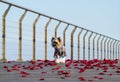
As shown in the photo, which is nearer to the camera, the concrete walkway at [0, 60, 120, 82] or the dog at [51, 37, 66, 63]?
the concrete walkway at [0, 60, 120, 82]

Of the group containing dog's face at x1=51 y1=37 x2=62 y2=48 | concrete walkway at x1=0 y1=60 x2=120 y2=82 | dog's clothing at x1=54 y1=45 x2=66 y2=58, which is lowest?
concrete walkway at x1=0 y1=60 x2=120 y2=82

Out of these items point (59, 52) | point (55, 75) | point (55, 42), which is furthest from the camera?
point (59, 52)

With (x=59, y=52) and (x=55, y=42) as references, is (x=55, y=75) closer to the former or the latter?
(x=55, y=42)

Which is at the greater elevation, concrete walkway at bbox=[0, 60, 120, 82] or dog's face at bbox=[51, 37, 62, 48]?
dog's face at bbox=[51, 37, 62, 48]

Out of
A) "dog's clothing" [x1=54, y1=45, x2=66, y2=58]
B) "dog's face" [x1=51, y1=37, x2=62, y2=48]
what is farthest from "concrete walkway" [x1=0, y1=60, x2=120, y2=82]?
"dog's clothing" [x1=54, y1=45, x2=66, y2=58]

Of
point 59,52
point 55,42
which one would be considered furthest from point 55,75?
point 59,52

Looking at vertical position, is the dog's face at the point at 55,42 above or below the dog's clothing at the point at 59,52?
above

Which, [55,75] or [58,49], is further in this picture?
[58,49]

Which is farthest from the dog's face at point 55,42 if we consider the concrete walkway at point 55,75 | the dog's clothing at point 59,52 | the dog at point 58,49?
the concrete walkway at point 55,75

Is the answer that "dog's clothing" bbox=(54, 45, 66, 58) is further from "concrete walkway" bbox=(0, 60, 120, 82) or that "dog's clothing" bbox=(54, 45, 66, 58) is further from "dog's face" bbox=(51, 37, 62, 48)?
"concrete walkway" bbox=(0, 60, 120, 82)

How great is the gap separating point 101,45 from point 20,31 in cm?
957

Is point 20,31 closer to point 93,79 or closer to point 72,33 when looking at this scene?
point 72,33

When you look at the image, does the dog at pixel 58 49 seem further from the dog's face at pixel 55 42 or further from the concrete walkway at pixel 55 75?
the concrete walkway at pixel 55 75

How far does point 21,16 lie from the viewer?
15484mm
